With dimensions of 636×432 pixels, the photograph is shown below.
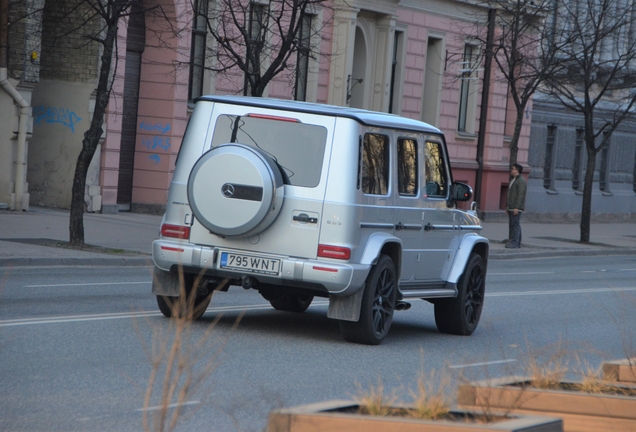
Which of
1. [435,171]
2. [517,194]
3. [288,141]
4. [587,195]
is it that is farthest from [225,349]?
[587,195]

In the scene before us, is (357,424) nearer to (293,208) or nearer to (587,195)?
(293,208)

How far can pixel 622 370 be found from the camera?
6250 millimetres

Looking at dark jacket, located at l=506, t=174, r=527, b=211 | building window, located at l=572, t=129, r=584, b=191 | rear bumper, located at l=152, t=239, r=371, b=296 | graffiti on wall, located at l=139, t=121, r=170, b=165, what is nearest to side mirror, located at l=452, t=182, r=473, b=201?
rear bumper, located at l=152, t=239, r=371, b=296

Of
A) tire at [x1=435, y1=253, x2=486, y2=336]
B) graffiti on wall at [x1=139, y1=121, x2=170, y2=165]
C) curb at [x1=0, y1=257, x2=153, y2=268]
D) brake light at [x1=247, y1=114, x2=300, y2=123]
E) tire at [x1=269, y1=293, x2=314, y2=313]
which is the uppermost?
brake light at [x1=247, y1=114, x2=300, y2=123]

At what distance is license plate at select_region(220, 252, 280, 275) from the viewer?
9.44 m

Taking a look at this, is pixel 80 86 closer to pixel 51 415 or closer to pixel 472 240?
pixel 472 240

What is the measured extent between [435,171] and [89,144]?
333 inches

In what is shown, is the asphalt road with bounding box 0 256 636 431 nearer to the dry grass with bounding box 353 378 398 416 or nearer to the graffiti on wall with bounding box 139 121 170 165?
the dry grass with bounding box 353 378 398 416

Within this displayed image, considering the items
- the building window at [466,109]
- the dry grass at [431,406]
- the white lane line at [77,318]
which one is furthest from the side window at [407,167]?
the building window at [466,109]

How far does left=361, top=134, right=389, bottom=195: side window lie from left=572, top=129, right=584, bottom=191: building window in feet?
115

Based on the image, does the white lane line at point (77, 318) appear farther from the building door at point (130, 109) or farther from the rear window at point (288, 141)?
the building door at point (130, 109)

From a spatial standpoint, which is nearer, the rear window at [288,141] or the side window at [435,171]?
the rear window at [288,141]

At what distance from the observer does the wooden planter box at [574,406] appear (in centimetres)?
484

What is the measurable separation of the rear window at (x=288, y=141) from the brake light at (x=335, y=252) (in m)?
0.55
